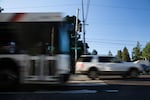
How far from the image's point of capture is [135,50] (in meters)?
162

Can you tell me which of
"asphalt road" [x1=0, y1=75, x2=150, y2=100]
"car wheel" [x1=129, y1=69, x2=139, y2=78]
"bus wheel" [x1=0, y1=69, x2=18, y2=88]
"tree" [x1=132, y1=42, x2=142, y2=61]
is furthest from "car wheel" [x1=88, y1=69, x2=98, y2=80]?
"tree" [x1=132, y1=42, x2=142, y2=61]

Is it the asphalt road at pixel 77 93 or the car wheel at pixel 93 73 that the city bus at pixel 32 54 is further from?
the car wheel at pixel 93 73

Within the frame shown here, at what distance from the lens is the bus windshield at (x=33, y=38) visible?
59.1 feet

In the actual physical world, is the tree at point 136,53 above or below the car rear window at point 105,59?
above

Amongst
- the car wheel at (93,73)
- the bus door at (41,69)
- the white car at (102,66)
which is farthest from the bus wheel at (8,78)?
the car wheel at (93,73)

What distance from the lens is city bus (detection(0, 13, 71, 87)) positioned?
17938mm

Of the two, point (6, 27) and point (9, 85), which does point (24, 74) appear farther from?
point (6, 27)

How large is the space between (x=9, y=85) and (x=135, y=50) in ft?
481

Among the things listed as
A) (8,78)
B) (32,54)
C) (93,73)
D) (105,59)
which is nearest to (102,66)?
(105,59)

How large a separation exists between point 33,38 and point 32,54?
67cm

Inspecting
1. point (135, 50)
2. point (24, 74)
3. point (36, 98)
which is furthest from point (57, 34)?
point (135, 50)

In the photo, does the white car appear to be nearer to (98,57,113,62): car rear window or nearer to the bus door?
(98,57,113,62): car rear window

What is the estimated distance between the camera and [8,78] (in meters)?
17.9

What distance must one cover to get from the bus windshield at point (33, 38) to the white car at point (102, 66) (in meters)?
10.8
